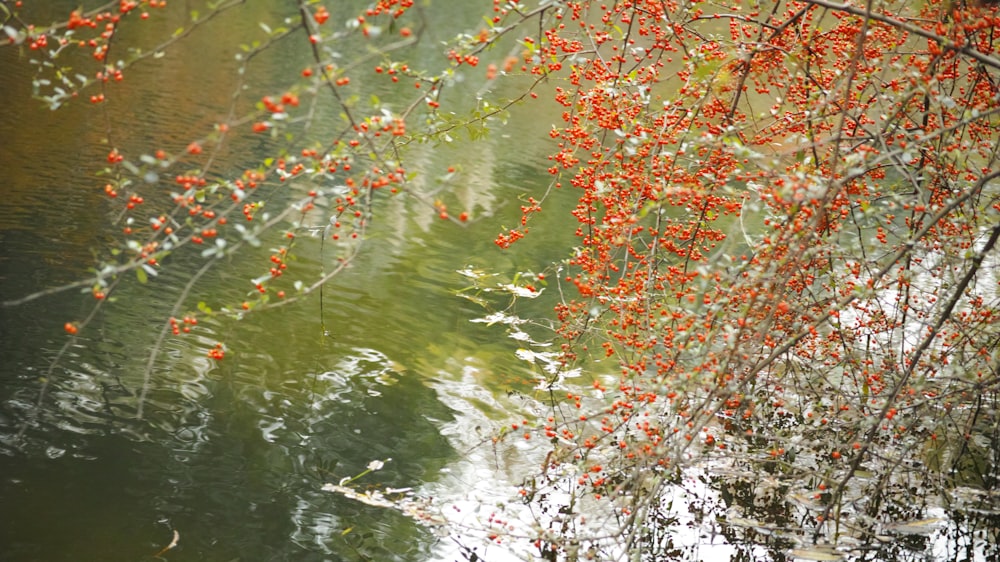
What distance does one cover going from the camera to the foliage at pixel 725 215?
8.06 feet

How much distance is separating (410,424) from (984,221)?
9.57ft

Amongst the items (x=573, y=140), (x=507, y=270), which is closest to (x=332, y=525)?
(x=573, y=140)

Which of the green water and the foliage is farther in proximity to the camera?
the green water

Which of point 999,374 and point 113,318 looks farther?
point 113,318

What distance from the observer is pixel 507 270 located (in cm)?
809

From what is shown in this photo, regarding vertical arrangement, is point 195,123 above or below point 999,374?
above

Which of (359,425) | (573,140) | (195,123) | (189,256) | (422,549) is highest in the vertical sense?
(195,123)

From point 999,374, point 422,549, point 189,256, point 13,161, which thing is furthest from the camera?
point 13,161

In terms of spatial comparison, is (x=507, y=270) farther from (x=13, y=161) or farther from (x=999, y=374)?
(x=999, y=374)

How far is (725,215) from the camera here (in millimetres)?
4250

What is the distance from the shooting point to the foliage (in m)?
2.46

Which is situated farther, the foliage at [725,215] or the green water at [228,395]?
the green water at [228,395]

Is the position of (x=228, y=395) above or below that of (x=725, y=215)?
below

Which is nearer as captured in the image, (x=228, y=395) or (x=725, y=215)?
(x=725, y=215)
